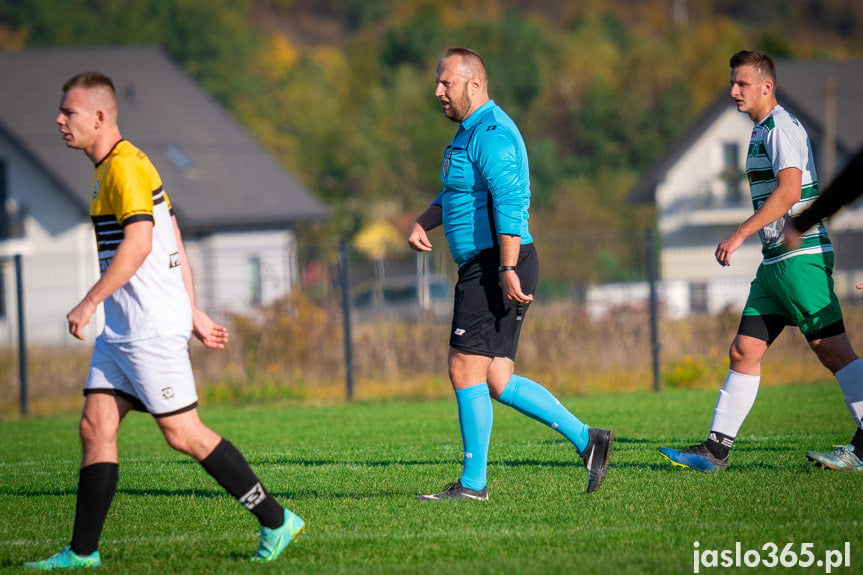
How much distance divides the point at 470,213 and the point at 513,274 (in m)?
0.49

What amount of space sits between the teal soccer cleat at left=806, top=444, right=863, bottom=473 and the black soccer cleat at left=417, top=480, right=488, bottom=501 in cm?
210

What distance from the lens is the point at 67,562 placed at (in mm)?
4480

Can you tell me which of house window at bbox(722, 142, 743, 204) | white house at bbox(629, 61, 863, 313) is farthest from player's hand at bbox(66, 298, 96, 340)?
house window at bbox(722, 142, 743, 204)

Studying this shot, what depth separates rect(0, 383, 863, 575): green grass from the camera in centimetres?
446

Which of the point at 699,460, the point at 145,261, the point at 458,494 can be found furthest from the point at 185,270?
the point at 699,460

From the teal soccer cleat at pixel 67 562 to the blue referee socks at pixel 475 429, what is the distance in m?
2.04

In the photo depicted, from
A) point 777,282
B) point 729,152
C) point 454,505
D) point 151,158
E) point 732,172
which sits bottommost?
point 454,505

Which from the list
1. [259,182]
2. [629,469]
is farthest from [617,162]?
[629,469]

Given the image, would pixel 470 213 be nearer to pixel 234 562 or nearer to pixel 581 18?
pixel 234 562

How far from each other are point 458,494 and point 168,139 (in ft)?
97.5

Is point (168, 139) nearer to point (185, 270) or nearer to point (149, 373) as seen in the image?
point (185, 270)

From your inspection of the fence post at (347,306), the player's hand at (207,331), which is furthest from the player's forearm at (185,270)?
the fence post at (347,306)

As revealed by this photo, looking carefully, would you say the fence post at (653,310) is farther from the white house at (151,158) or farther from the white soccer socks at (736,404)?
the white house at (151,158)

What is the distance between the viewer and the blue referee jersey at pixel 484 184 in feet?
17.6
